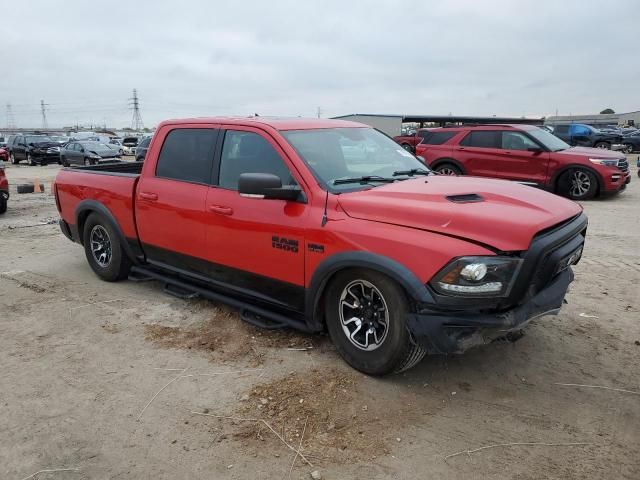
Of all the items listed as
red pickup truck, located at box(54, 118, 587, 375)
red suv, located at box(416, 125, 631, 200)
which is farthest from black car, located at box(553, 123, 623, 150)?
red pickup truck, located at box(54, 118, 587, 375)

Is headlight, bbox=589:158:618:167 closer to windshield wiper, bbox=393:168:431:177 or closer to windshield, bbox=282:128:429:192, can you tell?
windshield, bbox=282:128:429:192

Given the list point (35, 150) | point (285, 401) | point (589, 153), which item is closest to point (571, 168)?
point (589, 153)

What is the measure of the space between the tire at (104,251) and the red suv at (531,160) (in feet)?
30.1

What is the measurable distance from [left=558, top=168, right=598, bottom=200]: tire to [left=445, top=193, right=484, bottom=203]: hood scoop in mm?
9245

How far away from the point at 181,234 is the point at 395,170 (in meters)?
2.00

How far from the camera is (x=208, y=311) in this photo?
486 cm

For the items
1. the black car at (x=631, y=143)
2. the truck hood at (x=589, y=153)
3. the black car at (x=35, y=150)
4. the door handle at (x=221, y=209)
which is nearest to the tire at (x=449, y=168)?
the truck hood at (x=589, y=153)

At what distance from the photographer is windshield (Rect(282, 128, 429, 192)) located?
388 cm

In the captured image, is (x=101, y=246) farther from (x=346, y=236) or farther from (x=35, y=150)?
(x=35, y=150)

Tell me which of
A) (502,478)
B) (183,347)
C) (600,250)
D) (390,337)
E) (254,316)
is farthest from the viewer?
(600,250)

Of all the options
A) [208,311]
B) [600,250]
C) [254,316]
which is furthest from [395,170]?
[600,250]

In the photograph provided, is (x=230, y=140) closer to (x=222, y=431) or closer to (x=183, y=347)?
(x=183, y=347)

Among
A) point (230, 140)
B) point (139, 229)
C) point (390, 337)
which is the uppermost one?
point (230, 140)

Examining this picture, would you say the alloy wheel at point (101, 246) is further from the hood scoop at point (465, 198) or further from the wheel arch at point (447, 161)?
the wheel arch at point (447, 161)
